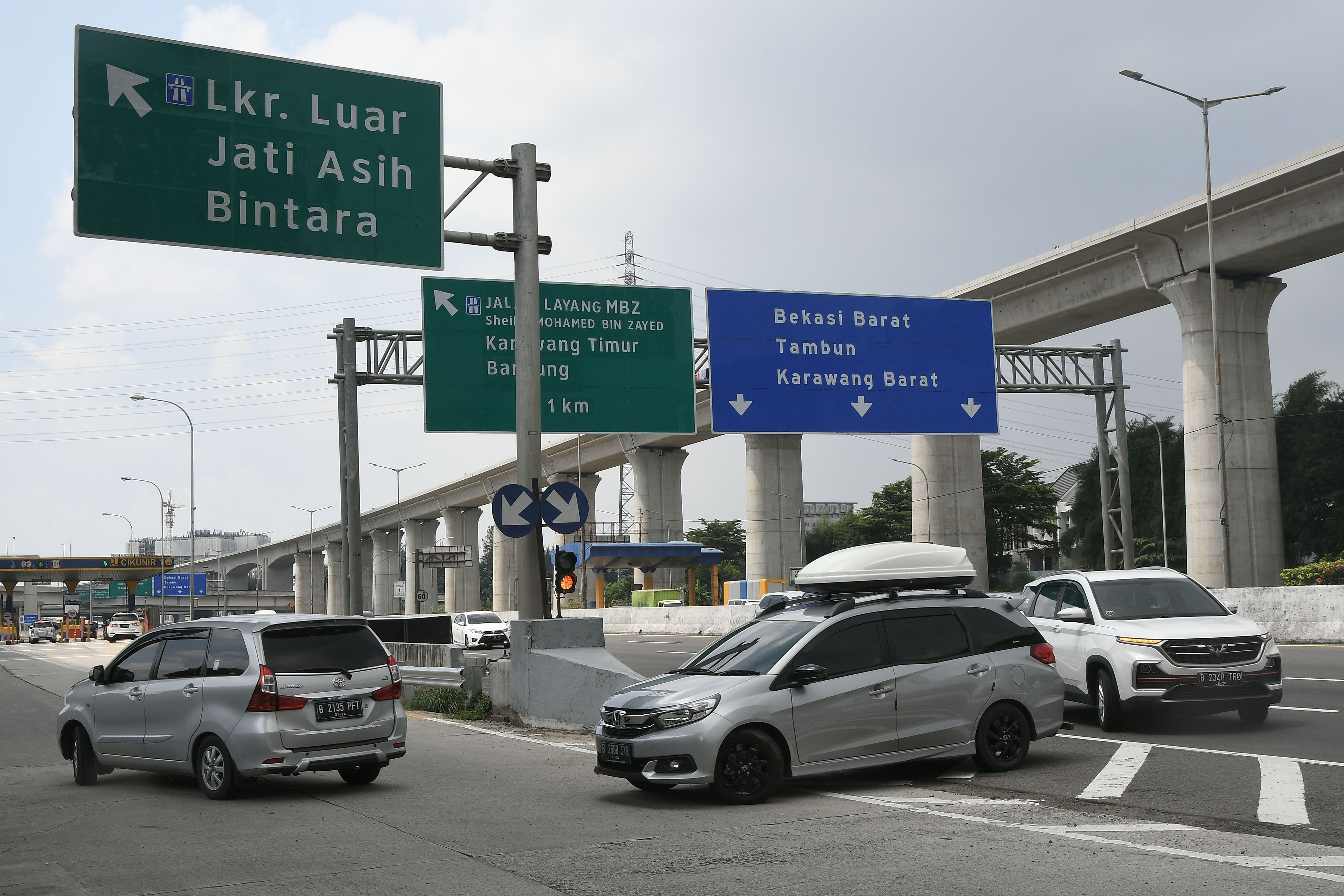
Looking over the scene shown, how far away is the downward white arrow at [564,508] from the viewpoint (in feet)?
49.7

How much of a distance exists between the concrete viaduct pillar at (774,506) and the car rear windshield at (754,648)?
106ft

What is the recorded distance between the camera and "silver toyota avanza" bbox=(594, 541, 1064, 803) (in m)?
9.59

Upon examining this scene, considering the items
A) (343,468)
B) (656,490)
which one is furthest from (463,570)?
(343,468)

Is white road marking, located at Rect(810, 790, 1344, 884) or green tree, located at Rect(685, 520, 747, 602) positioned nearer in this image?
white road marking, located at Rect(810, 790, 1344, 884)

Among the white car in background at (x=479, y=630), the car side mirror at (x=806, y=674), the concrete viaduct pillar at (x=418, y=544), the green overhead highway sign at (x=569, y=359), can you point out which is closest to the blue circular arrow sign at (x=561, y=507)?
the car side mirror at (x=806, y=674)

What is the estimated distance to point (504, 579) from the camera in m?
81.9

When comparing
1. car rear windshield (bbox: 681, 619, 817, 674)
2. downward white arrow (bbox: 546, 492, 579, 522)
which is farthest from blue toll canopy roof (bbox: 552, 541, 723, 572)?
car rear windshield (bbox: 681, 619, 817, 674)

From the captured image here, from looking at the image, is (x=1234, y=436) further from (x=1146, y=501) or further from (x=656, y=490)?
(x=1146, y=501)

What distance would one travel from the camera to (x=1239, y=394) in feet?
101

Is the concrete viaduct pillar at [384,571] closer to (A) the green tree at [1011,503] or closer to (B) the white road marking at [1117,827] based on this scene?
(A) the green tree at [1011,503]

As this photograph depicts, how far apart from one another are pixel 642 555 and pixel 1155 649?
46.7m

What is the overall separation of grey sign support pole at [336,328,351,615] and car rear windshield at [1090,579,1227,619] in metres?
18.4

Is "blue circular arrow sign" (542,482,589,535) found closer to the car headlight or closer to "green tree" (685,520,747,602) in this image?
the car headlight

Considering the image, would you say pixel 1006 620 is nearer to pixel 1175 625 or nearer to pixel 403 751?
pixel 1175 625
